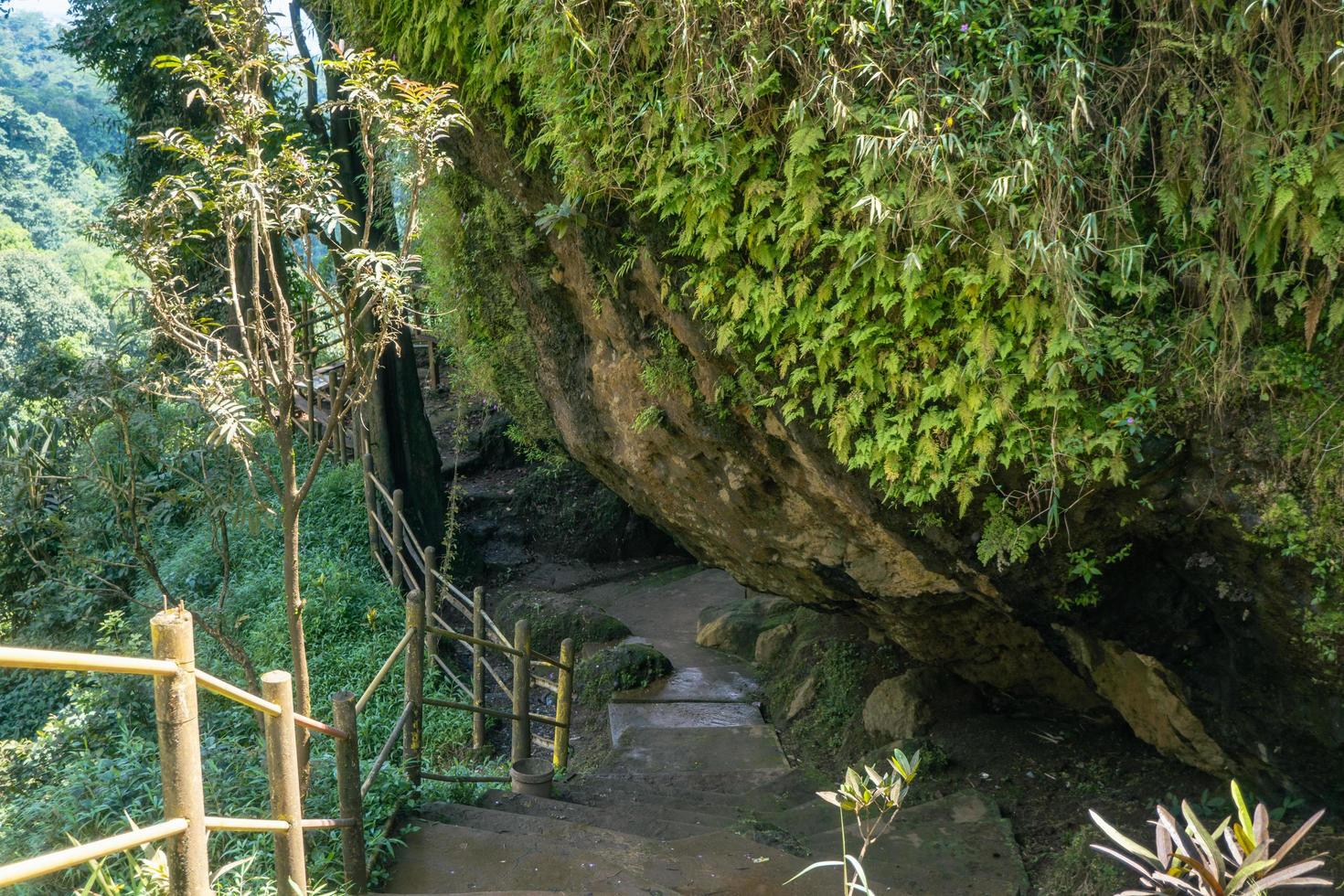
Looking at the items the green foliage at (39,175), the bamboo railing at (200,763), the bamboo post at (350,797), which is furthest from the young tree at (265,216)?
the green foliage at (39,175)

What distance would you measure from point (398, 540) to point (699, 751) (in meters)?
4.41

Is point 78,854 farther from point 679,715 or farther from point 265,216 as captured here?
point 679,715

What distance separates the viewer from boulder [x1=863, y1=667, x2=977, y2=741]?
21.1ft

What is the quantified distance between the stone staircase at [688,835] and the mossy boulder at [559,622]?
1.59m

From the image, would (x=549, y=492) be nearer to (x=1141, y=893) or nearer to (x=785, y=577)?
(x=785, y=577)

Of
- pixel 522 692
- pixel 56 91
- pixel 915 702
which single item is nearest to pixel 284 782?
pixel 522 692

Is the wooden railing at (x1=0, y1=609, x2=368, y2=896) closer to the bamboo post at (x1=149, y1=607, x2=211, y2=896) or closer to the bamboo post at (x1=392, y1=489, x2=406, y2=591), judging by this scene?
the bamboo post at (x1=149, y1=607, x2=211, y2=896)

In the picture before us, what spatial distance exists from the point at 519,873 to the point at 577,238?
3163 mm

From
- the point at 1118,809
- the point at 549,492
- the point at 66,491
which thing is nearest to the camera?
the point at 1118,809

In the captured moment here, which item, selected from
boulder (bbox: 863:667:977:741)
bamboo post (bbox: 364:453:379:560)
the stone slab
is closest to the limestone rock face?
boulder (bbox: 863:667:977:741)

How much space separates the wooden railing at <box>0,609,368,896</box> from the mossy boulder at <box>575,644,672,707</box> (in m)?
5.13

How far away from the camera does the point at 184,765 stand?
7.16 feet

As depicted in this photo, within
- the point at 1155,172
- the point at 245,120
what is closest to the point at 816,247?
the point at 1155,172

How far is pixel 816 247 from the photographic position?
3941mm
